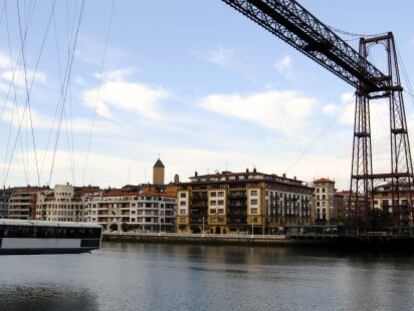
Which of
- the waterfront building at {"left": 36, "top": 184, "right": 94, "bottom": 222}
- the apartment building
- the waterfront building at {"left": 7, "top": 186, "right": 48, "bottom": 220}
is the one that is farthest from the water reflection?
the waterfront building at {"left": 7, "top": 186, "right": 48, "bottom": 220}

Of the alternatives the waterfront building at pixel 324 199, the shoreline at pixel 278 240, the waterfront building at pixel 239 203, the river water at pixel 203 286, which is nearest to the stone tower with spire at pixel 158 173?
the waterfront building at pixel 324 199

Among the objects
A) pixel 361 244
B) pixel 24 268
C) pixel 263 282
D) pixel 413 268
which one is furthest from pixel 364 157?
pixel 24 268

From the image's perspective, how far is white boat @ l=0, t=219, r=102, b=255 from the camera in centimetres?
3800

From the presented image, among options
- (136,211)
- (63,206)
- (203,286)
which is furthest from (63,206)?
(203,286)

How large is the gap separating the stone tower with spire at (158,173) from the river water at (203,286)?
127m

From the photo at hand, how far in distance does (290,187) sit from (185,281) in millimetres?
89410

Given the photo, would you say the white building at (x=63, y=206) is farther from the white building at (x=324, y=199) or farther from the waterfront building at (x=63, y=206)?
the white building at (x=324, y=199)

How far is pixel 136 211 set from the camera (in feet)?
460

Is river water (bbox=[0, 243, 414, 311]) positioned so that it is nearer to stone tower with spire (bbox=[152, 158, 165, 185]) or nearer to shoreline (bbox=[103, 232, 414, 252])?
shoreline (bbox=[103, 232, 414, 252])

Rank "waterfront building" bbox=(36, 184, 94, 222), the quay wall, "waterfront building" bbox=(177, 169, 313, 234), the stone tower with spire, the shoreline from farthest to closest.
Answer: the stone tower with spire → "waterfront building" bbox=(36, 184, 94, 222) → "waterfront building" bbox=(177, 169, 313, 234) → the quay wall → the shoreline

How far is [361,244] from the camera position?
289 feet

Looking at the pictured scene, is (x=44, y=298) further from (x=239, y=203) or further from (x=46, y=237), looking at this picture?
(x=239, y=203)

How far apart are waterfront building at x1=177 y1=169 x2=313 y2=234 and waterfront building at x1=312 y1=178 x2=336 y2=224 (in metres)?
26.5

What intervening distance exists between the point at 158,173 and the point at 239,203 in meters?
71.4
